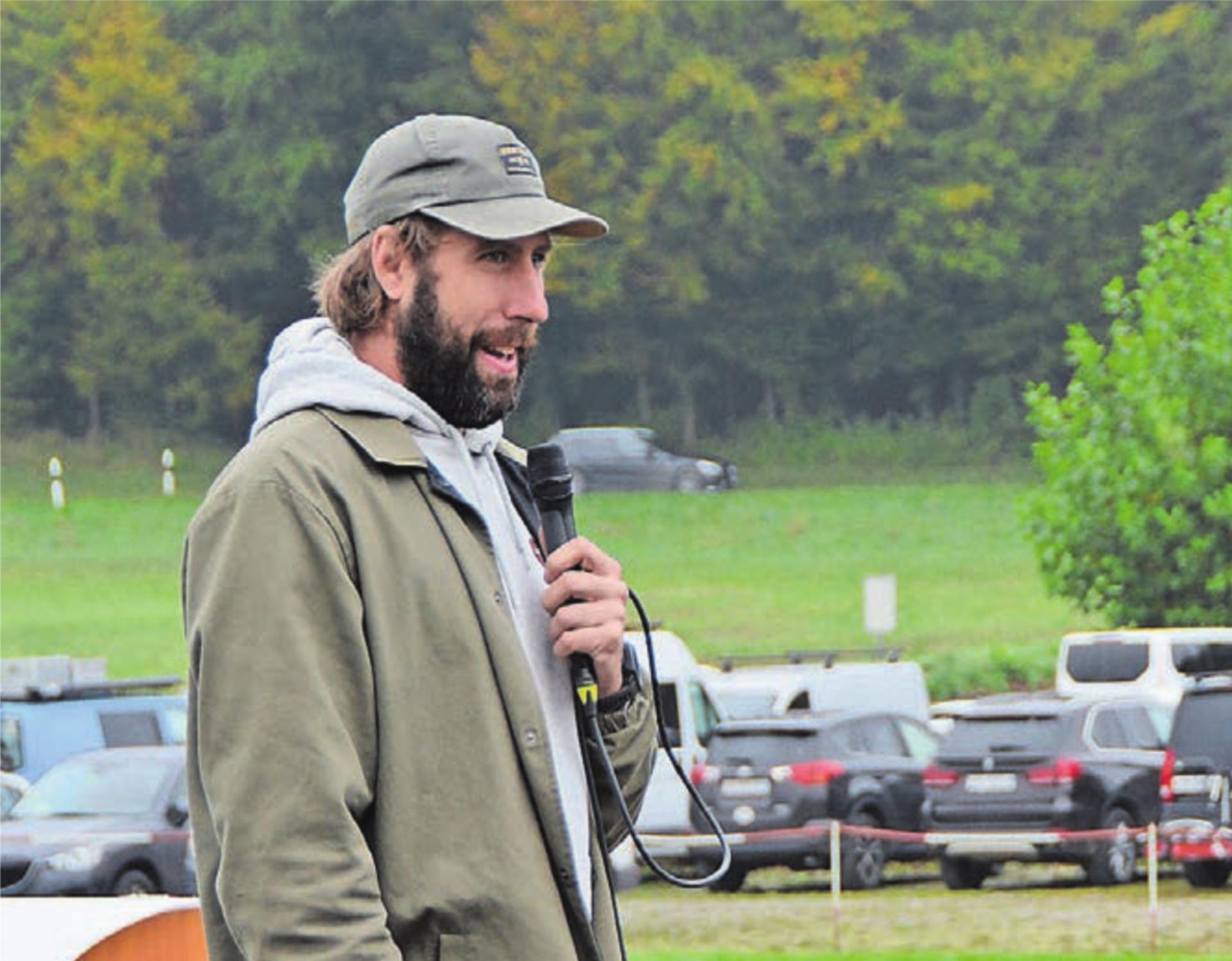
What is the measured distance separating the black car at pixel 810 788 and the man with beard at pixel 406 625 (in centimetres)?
1568

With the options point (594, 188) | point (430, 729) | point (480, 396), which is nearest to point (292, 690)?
point (430, 729)

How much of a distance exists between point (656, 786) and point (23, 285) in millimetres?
10230

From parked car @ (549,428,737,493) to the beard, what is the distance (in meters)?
23.1

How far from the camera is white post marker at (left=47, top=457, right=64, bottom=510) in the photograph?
2634cm

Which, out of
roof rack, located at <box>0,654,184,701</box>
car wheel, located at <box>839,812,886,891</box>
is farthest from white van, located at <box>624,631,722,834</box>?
roof rack, located at <box>0,654,184,701</box>

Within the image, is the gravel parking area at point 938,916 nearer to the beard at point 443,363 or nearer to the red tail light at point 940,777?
the red tail light at point 940,777

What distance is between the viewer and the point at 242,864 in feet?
7.32

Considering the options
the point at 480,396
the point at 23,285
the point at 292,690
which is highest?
the point at 23,285

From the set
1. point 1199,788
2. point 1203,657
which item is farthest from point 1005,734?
point 1203,657

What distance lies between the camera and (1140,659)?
23.5 meters

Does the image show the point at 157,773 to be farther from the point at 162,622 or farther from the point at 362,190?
the point at 362,190

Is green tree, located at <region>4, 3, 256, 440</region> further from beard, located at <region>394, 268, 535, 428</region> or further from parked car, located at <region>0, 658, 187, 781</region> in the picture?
beard, located at <region>394, 268, 535, 428</region>

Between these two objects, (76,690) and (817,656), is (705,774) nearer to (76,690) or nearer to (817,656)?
(76,690)

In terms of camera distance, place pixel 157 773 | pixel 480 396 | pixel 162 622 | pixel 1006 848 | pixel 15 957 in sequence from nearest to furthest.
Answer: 1. pixel 480 396
2. pixel 15 957
3. pixel 157 773
4. pixel 1006 848
5. pixel 162 622
